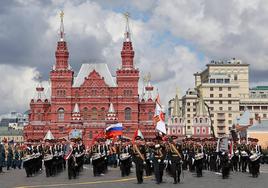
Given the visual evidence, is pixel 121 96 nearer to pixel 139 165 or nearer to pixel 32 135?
pixel 32 135

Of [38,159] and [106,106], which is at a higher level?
[106,106]

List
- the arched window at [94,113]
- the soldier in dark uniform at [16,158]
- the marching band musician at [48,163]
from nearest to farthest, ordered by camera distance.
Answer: the marching band musician at [48,163] < the soldier in dark uniform at [16,158] < the arched window at [94,113]

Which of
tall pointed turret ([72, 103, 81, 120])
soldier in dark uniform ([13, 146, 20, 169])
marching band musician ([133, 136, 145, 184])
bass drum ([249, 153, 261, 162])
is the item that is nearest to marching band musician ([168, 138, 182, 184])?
marching band musician ([133, 136, 145, 184])

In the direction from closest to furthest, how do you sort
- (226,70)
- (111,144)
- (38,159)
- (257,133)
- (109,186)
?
1. (109,186)
2. (38,159)
3. (111,144)
4. (257,133)
5. (226,70)

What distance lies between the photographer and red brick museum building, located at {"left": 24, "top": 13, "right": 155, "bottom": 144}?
102000 millimetres

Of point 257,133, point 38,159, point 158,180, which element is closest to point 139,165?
point 158,180

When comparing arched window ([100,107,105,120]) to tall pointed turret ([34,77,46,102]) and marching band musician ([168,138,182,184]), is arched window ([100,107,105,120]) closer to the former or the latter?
tall pointed turret ([34,77,46,102])

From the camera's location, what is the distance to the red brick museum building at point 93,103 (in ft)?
335

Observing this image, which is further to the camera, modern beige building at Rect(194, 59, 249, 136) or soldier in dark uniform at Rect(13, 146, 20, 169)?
modern beige building at Rect(194, 59, 249, 136)

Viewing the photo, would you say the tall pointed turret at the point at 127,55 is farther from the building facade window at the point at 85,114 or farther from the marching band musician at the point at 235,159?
the marching band musician at the point at 235,159

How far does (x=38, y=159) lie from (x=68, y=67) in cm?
7344

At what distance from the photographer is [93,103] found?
340 feet

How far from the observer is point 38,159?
105 feet

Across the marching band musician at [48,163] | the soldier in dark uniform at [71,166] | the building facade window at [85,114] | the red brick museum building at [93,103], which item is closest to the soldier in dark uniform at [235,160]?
the soldier in dark uniform at [71,166]
